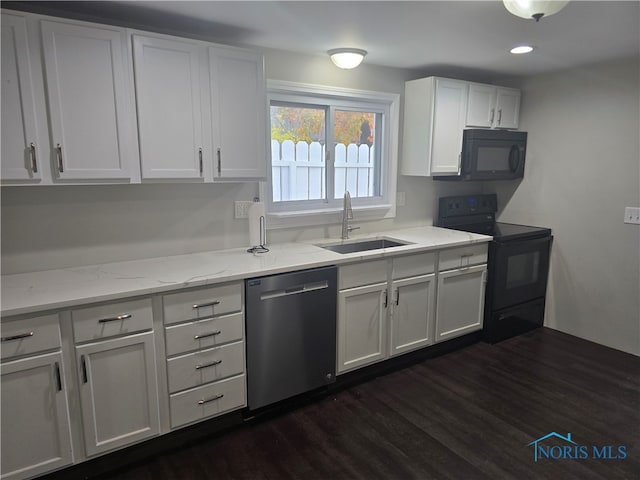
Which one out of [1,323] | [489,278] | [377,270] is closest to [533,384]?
[489,278]

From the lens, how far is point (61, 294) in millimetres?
1827

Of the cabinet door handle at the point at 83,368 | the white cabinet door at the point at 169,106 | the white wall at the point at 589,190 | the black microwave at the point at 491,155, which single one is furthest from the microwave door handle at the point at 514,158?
the cabinet door handle at the point at 83,368

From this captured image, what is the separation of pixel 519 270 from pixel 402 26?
7.20 feet

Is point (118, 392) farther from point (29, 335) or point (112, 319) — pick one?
point (29, 335)

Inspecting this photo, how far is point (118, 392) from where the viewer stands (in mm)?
1959

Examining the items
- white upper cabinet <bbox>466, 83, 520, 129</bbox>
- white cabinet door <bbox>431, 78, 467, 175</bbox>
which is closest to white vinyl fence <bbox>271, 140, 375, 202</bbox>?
white cabinet door <bbox>431, 78, 467, 175</bbox>

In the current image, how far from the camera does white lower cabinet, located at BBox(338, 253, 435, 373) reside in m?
2.67

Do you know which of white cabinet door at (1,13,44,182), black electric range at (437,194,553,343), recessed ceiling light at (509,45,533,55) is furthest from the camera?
black electric range at (437,194,553,343)

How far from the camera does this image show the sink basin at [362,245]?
122 inches

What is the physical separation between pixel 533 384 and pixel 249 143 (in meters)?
2.41

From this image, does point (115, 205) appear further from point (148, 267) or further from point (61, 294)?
point (61, 294)

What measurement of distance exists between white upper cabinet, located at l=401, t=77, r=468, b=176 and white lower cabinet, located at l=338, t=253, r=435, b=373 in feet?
2.70

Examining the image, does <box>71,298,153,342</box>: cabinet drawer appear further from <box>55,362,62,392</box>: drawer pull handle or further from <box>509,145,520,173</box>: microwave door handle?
<box>509,145,520,173</box>: microwave door handle

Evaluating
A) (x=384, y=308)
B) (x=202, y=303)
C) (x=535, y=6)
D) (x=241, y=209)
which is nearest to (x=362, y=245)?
(x=384, y=308)
